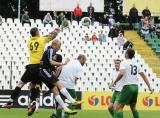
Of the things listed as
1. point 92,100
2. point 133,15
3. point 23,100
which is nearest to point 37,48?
point 23,100

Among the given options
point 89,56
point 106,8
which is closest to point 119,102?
point 89,56

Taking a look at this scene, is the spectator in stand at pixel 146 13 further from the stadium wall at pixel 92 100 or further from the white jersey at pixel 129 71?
the white jersey at pixel 129 71

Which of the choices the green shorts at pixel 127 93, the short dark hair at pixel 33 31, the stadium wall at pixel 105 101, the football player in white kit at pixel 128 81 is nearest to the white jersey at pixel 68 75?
the short dark hair at pixel 33 31

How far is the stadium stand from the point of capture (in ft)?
101

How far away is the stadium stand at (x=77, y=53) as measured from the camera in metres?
30.7

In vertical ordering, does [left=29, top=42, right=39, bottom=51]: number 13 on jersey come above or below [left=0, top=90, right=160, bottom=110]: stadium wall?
above

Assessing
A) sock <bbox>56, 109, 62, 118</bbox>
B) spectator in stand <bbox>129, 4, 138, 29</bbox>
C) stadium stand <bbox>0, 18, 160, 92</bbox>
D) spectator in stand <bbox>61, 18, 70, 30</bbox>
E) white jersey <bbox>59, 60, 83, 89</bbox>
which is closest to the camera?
sock <bbox>56, 109, 62, 118</bbox>

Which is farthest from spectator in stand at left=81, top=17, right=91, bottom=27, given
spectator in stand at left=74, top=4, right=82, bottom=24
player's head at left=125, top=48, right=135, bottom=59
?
player's head at left=125, top=48, right=135, bottom=59

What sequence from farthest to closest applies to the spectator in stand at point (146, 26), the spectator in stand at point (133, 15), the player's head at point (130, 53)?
the spectator in stand at point (133, 15)
the spectator in stand at point (146, 26)
the player's head at point (130, 53)

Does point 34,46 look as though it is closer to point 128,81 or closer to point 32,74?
point 32,74

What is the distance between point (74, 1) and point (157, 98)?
12640mm

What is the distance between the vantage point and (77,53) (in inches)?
1421

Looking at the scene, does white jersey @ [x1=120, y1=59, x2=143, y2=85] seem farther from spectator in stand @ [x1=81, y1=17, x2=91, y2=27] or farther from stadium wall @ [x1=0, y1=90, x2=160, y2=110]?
spectator in stand @ [x1=81, y1=17, x2=91, y2=27]

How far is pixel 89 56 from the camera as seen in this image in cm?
3625
